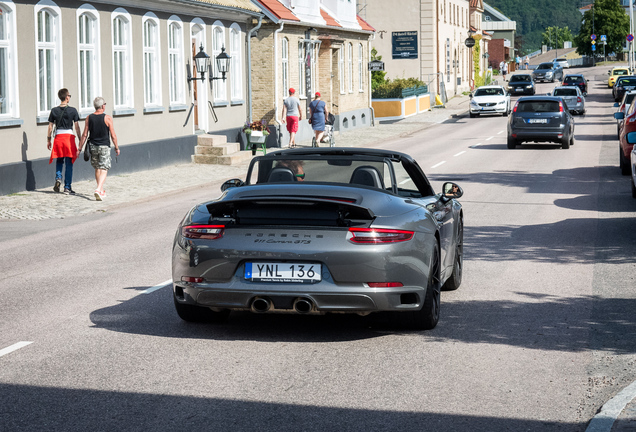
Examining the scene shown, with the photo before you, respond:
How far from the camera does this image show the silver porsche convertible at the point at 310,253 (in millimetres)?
6441

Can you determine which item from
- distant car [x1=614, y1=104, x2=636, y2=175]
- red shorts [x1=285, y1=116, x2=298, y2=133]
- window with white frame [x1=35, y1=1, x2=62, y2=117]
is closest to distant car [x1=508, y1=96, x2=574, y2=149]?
distant car [x1=614, y1=104, x2=636, y2=175]

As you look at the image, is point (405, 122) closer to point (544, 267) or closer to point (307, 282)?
point (544, 267)

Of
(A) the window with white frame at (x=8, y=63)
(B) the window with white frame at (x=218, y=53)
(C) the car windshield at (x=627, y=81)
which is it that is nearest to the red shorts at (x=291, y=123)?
(B) the window with white frame at (x=218, y=53)

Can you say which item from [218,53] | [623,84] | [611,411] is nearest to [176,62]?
[218,53]

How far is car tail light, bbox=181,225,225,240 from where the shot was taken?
6.64 meters

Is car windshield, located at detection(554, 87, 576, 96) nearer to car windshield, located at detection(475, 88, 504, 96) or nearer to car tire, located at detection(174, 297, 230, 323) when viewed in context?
car windshield, located at detection(475, 88, 504, 96)

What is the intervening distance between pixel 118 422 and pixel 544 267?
241 inches

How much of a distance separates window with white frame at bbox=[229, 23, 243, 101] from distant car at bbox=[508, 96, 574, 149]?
347 inches

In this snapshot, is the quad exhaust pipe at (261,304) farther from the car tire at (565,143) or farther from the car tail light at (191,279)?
the car tire at (565,143)

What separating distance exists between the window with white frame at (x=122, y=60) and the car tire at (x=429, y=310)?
56.8 feet

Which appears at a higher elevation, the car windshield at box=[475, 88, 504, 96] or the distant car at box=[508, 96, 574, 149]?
the car windshield at box=[475, 88, 504, 96]

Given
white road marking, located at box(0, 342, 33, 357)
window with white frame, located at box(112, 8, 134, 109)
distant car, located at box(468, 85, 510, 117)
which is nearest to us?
white road marking, located at box(0, 342, 33, 357)

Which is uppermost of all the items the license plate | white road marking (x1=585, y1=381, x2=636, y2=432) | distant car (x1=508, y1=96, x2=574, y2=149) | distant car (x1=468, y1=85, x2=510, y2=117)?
distant car (x1=468, y1=85, x2=510, y2=117)

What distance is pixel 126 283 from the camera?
9.33 m
